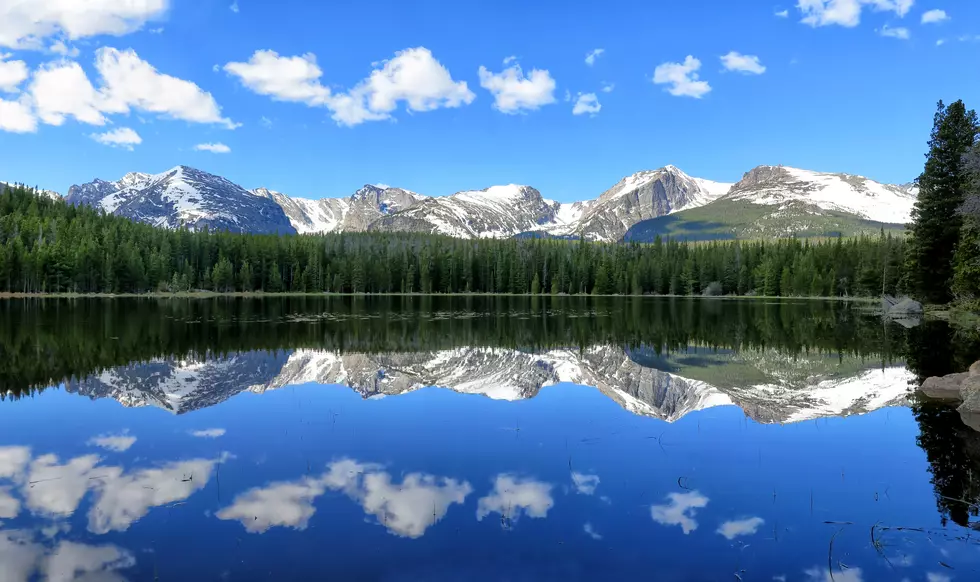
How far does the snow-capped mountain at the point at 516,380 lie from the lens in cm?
2367

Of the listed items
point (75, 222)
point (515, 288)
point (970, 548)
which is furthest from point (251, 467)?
point (75, 222)

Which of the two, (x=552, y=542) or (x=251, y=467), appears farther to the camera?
(x=251, y=467)

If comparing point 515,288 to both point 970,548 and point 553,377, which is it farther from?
point 970,548

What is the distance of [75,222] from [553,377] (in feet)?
607

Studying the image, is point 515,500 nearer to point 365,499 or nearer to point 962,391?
point 365,499

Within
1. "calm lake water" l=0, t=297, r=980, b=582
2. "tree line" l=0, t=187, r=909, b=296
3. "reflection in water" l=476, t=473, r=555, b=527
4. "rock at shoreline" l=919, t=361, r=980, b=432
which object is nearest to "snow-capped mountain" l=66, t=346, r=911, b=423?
"calm lake water" l=0, t=297, r=980, b=582

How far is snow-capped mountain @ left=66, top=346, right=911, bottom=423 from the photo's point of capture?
23672mm

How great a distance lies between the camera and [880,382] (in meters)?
28.0

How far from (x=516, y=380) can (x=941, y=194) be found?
6126 centimetres

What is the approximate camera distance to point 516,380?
1157 inches

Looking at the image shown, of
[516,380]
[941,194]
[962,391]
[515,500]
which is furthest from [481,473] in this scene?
[941,194]

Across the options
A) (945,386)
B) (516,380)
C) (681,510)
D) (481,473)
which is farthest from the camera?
(516,380)

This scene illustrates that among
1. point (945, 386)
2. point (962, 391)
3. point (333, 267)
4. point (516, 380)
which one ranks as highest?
point (333, 267)

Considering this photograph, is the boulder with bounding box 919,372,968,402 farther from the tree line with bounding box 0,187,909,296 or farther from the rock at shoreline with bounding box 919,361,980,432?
the tree line with bounding box 0,187,909,296
